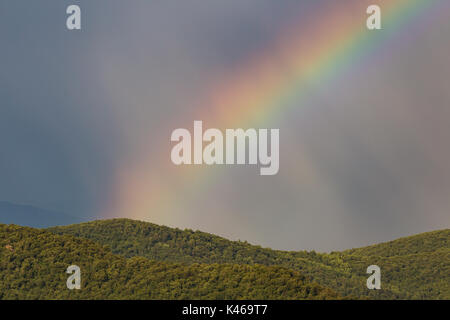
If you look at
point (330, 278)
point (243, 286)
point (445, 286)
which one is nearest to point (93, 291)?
point (243, 286)

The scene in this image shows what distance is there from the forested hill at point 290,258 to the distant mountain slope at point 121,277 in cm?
1547

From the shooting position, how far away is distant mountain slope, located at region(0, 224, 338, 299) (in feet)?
184

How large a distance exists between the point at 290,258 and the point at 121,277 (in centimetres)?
3179

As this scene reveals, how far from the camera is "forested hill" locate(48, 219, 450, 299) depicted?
78.9 m

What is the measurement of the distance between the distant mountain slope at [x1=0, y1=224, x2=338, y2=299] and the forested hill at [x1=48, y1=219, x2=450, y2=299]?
15.5 metres

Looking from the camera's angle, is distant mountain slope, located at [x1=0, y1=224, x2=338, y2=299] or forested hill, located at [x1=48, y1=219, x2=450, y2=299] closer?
distant mountain slope, located at [x1=0, y1=224, x2=338, y2=299]

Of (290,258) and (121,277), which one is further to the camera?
(290,258)

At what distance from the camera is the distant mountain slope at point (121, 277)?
184 ft

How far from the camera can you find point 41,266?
2435 inches

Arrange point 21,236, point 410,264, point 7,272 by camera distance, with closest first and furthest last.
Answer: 1. point 7,272
2. point 21,236
3. point 410,264

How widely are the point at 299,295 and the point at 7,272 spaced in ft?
79.8

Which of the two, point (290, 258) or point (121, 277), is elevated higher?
point (290, 258)

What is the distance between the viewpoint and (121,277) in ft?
197
